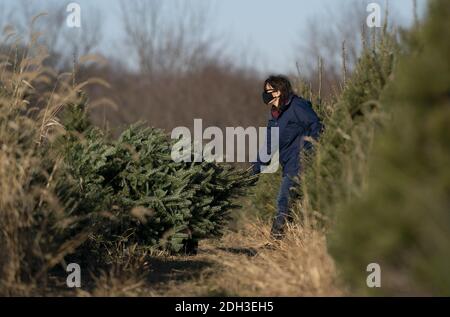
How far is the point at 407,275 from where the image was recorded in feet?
14.2

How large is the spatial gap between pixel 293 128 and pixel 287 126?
82mm

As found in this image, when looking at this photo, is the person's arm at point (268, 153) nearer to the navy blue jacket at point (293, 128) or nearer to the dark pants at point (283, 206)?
the navy blue jacket at point (293, 128)

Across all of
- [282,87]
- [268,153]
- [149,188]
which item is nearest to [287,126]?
[282,87]

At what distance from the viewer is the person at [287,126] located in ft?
28.7


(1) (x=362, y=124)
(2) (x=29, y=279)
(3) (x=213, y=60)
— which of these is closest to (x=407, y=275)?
(1) (x=362, y=124)

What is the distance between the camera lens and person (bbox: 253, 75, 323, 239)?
8750 millimetres

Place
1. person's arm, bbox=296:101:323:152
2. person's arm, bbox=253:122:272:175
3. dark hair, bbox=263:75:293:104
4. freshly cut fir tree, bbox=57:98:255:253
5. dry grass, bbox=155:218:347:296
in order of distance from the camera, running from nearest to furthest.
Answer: dry grass, bbox=155:218:347:296, freshly cut fir tree, bbox=57:98:255:253, person's arm, bbox=296:101:323:152, dark hair, bbox=263:75:293:104, person's arm, bbox=253:122:272:175

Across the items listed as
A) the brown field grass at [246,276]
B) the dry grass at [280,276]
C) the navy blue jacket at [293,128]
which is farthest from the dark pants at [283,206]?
the dry grass at [280,276]

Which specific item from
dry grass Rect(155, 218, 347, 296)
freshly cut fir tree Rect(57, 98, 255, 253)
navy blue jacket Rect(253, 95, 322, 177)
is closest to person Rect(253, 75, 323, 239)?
navy blue jacket Rect(253, 95, 322, 177)

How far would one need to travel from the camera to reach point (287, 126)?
8992mm

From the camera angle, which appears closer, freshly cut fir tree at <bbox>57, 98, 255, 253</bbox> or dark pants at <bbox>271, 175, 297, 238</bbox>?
freshly cut fir tree at <bbox>57, 98, 255, 253</bbox>

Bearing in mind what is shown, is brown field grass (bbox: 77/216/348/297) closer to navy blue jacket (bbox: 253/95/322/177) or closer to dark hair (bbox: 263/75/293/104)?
navy blue jacket (bbox: 253/95/322/177)
